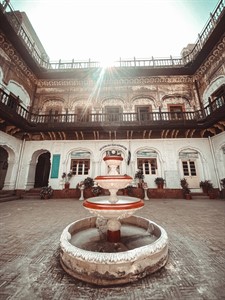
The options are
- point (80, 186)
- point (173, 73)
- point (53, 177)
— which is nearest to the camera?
point (80, 186)

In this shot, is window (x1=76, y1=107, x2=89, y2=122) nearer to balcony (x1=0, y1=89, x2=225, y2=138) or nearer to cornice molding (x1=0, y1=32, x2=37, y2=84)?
balcony (x1=0, y1=89, x2=225, y2=138)

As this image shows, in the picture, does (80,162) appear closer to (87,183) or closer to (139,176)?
(87,183)

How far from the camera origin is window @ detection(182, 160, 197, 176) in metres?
10.9

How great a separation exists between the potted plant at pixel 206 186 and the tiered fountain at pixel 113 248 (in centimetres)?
879

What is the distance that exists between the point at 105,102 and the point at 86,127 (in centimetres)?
369

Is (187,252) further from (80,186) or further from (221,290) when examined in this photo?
(80,186)

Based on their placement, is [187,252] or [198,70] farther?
[198,70]

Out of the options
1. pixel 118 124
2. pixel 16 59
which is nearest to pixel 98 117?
pixel 118 124

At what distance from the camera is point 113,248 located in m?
2.56

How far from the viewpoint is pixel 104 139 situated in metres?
11.4

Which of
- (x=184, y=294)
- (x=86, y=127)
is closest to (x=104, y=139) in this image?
(x=86, y=127)

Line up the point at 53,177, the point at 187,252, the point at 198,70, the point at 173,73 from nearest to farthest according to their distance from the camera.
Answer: the point at 187,252, the point at 53,177, the point at 198,70, the point at 173,73

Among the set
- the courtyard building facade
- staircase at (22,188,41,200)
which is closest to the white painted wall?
the courtyard building facade

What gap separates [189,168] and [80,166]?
883cm
